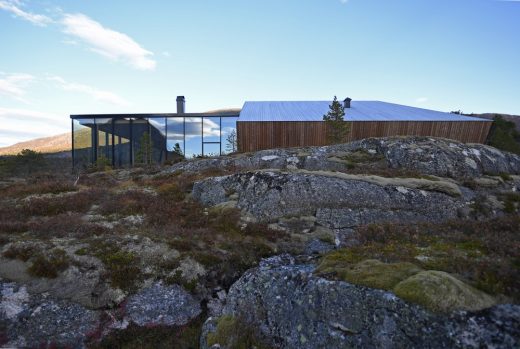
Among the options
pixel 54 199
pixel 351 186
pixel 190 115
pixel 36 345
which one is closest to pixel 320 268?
pixel 36 345

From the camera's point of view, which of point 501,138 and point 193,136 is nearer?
point 501,138

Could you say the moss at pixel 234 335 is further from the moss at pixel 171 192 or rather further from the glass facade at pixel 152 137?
the glass facade at pixel 152 137

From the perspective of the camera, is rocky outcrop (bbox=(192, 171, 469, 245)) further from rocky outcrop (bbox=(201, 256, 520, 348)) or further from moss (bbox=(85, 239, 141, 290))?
rocky outcrop (bbox=(201, 256, 520, 348))

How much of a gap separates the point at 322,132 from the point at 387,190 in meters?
20.0

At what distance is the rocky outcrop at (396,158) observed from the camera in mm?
21875

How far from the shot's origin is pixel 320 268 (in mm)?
7812

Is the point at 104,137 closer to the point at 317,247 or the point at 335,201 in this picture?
the point at 335,201

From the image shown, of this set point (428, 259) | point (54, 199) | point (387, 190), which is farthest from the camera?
point (54, 199)

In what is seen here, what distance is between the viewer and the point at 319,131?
3584 centimetres

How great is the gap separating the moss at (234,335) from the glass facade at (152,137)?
1308 inches

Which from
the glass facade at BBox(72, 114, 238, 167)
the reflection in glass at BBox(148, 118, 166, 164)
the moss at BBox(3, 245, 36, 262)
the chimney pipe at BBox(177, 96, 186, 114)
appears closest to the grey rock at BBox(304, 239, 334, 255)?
the moss at BBox(3, 245, 36, 262)

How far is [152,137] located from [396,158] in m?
31.6

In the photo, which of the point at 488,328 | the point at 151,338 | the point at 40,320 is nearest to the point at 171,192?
the point at 40,320

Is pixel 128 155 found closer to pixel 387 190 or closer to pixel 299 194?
pixel 299 194
